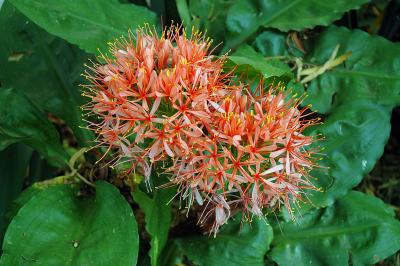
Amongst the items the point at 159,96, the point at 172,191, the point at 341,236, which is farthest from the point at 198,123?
the point at 341,236

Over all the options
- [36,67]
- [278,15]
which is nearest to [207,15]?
[278,15]

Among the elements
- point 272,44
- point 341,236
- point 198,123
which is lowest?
point 341,236

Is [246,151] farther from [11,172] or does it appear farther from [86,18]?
[11,172]

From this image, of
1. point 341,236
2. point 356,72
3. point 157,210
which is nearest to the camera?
point 157,210

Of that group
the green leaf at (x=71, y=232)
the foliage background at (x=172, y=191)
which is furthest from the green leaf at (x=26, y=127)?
the green leaf at (x=71, y=232)

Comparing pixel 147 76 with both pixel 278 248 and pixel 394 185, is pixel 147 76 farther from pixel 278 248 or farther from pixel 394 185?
pixel 394 185

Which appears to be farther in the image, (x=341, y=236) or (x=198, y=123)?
(x=341, y=236)

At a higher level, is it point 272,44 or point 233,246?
point 272,44

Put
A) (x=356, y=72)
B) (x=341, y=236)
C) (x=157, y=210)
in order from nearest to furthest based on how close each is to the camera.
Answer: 1. (x=157, y=210)
2. (x=341, y=236)
3. (x=356, y=72)
